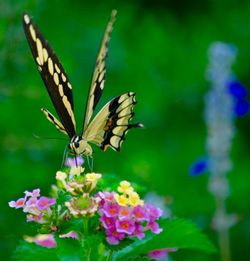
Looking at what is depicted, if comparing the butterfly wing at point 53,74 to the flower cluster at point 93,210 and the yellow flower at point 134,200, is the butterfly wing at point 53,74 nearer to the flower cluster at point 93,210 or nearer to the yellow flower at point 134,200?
the flower cluster at point 93,210

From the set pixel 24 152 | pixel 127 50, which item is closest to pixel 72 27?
pixel 127 50

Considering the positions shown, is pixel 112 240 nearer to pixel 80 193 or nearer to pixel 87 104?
pixel 80 193

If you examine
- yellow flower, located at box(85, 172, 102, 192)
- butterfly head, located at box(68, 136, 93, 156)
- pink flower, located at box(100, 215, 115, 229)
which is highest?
butterfly head, located at box(68, 136, 93, 156)

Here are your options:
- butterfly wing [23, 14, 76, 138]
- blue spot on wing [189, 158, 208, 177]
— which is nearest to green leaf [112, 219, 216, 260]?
butterfly wing [23, 14, 76, 138]

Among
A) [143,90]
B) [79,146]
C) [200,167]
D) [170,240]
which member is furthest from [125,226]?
[143,90]

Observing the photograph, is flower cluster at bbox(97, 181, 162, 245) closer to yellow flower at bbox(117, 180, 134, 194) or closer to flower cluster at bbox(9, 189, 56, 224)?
yellow flower at bbox(117, 180, 134, 194)

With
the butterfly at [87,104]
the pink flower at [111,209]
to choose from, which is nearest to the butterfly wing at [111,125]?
the butterfly at [87,104]
